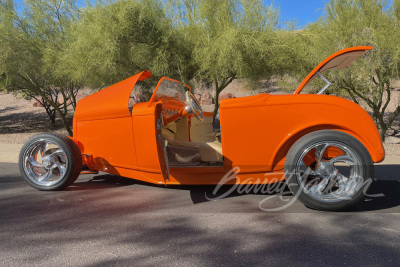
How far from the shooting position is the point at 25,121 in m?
18.5

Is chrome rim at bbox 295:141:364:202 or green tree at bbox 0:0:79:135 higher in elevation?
green tree at bbox 0:0:79:135

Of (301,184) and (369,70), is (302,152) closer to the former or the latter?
(301,184)

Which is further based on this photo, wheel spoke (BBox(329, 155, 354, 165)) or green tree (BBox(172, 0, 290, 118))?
green tree (BBox(172, 0, 290, 118))

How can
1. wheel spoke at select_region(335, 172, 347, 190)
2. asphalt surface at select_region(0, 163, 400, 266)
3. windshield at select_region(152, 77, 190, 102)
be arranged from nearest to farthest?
asphalt surface at select_region(0, 163, 400, 266), wheel spoke at select_region(335, 172, 347, 190), windshield at select_region(152, 77, 190, 102)

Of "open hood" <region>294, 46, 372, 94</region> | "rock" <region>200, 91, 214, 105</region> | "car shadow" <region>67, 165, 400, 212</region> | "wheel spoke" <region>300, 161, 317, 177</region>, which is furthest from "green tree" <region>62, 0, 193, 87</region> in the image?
"rock" <region>200, 91, 214, 105</region>

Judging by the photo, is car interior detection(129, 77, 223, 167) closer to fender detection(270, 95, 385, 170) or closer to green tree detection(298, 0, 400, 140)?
fender detection(270, 95, 385, 170)

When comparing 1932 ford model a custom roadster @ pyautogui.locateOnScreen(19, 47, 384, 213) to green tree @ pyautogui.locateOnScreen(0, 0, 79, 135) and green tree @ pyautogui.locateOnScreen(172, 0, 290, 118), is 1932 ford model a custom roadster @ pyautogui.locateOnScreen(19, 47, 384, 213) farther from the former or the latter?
green tree @ pyautogui.locateOnScreen(0, 0, 79, 135)

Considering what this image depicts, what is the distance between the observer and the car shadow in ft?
12.6

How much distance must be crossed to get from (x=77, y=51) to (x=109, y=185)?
607cm

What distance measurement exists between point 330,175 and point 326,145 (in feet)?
1.10

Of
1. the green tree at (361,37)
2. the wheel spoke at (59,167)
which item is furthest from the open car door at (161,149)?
the green tree at (361,37)

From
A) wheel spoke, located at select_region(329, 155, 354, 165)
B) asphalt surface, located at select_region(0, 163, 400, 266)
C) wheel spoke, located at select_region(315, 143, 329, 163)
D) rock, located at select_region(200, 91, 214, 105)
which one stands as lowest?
asphalt surface, located at select_region(0, 163, 400, 266)

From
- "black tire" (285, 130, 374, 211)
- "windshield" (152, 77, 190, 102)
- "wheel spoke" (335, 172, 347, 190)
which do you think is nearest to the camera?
"black tire" (285, 130, 374, 211)

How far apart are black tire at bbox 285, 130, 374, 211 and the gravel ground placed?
5539mm
